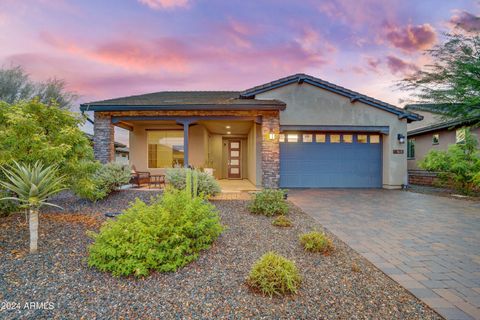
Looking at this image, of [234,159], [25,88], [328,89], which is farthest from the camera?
[234,159]

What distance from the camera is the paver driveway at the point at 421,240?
261cm

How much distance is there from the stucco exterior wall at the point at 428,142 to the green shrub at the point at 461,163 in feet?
10.5

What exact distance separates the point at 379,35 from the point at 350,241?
1060cm

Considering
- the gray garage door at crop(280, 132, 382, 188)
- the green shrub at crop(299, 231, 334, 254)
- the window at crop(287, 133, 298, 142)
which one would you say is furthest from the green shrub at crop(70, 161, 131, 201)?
the window at crop(287, 133, 298, 142)

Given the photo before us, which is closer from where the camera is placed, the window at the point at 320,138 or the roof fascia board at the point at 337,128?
the roof fascia board at the point at 337,128

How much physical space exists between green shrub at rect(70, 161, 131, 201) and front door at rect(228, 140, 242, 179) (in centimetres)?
856

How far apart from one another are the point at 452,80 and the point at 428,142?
636 cm

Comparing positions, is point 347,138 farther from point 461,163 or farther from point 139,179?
point 139,179

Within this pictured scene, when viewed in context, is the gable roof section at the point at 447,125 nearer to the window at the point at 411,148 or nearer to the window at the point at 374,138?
the window at the point at 411,148

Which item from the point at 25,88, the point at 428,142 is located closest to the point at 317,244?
the point at 428,142

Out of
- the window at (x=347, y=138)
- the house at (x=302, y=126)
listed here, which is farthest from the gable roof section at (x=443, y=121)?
the window at (x=347, y=138)

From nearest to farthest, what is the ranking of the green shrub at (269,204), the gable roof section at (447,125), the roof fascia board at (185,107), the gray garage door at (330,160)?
1. the green shrub at (269,204)
2. the roof fascia board at (185,107)
3. the gable roof section at (447,125)
4. the gray garage door at (330,160)

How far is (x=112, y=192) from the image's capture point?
284 inches

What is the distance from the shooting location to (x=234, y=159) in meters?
15.5
